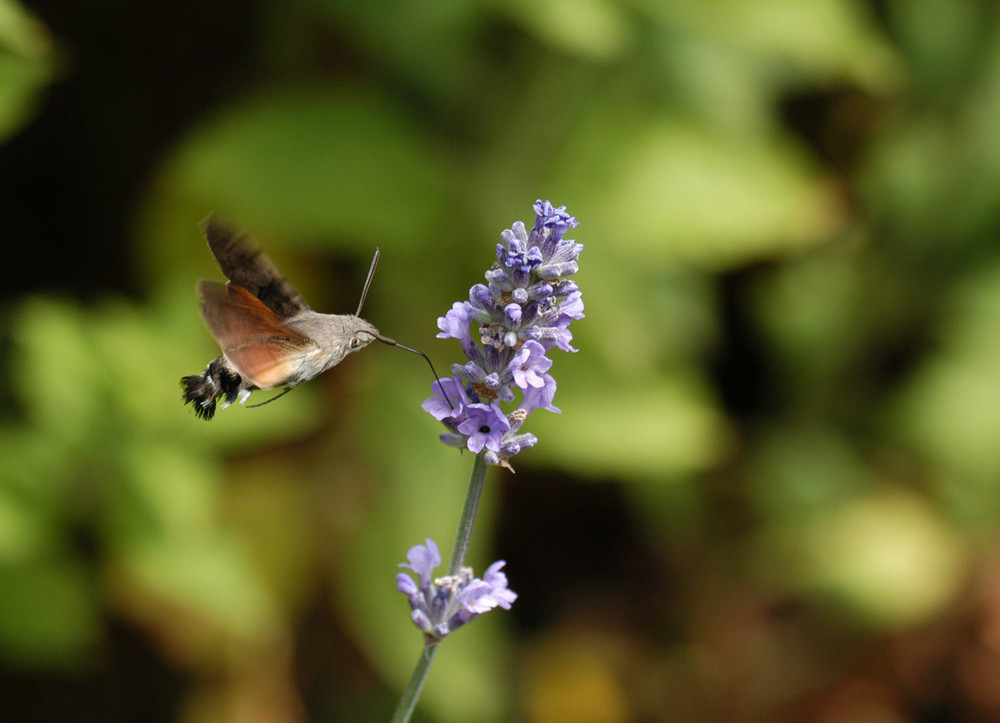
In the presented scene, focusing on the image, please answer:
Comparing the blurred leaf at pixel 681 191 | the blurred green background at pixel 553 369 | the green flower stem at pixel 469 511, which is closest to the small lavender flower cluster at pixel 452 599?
the green flower stem at pixel 469 511

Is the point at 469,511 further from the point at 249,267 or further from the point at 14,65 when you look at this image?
the point at 14,65

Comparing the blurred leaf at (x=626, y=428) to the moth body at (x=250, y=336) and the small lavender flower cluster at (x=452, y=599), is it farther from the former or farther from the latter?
the small lavender flower cluster at (x=452, y=599)

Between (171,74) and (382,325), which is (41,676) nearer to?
(382,325)

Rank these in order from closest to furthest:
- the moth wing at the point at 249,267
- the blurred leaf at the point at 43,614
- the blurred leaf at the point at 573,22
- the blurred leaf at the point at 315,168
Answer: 1. the moth wing at the point at 249,267
2. the blurred leaf at the point at 43,614
3. the blurred leaf at the point at 573,22
4. the blurred leaf at the point at 315,168

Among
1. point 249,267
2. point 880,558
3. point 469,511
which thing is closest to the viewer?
point 469,511

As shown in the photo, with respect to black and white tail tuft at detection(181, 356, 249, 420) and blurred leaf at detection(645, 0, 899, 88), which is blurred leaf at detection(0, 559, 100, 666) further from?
blurred leaf at detection(645, 0, 899, 88)

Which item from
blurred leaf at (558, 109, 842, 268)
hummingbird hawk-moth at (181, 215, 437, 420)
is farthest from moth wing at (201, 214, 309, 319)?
blurred leaf at (558, 109, 842, 268)

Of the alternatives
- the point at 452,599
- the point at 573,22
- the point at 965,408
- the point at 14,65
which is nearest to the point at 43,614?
the point at 14,65
